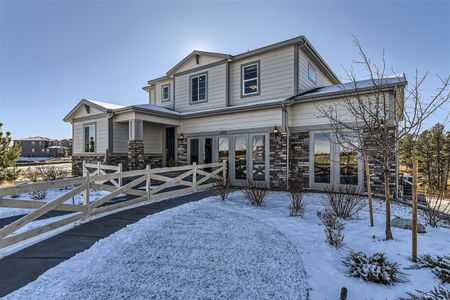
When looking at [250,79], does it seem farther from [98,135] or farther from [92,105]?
[98,135]

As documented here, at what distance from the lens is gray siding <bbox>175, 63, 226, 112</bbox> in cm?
1290

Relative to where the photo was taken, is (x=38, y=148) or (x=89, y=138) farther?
(x=38, y=148)

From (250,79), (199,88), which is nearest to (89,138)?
(199,88)

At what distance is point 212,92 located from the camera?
13.2 meters

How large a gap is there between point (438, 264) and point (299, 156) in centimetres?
703

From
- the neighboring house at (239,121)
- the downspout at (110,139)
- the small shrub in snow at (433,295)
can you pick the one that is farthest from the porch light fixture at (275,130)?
the downspout at (110,139)

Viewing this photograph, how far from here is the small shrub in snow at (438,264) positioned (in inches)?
131

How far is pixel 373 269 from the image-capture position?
3.42 meters

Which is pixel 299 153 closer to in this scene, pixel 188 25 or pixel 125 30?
pixel 188 25

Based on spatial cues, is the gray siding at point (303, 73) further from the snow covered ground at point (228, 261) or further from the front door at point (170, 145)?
the front door at point (170, 145)

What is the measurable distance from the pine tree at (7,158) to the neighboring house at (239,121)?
334cm

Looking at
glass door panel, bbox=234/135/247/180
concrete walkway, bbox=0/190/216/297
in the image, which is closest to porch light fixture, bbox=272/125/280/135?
glass door panel, bbox=234/135/247/180

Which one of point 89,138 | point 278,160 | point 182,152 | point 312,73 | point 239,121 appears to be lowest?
point 278,160

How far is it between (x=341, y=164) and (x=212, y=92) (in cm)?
784
